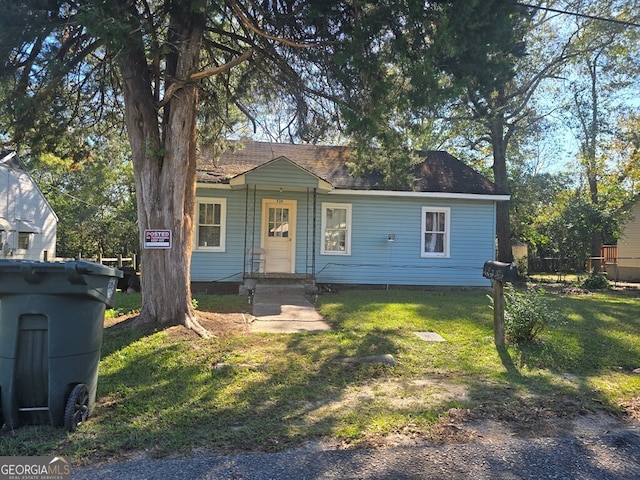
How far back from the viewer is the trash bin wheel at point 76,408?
3.28 m

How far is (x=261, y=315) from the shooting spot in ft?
27.9

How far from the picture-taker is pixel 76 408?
3359mm

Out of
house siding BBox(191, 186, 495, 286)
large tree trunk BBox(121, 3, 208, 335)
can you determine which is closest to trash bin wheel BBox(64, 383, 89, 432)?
large tree trunk BBox(121, 3, 208, 335)

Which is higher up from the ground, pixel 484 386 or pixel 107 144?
pixel 107 144

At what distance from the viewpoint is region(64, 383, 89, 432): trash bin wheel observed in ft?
10.8

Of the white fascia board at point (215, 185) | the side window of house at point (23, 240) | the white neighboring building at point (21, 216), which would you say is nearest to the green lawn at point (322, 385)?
the white fascia board at point (215, 185)

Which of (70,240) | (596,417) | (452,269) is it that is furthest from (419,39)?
(70,240)

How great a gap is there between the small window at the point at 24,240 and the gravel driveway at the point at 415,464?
18995 mm

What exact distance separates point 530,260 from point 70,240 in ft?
92.8

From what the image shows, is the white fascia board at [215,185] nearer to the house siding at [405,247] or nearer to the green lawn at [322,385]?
the house siding at [405,247]

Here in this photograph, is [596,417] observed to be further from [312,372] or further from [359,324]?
[359,324]

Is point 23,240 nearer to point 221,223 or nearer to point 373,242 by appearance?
point 221,223

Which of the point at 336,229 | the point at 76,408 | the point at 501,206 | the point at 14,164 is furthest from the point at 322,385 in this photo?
the point at 14,164

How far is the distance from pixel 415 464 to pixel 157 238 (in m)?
4.97
